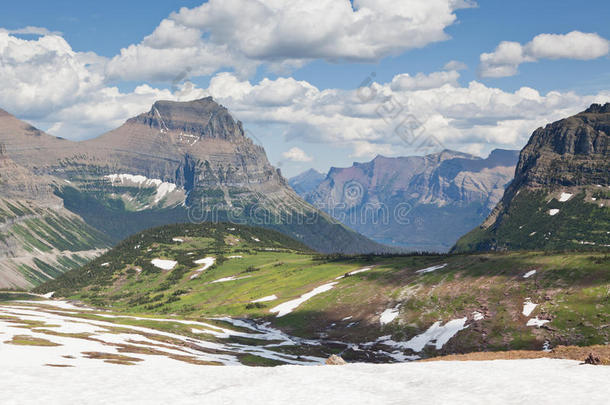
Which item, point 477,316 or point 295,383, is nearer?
point 295,383

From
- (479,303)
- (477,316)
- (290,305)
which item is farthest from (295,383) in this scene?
(290,305)

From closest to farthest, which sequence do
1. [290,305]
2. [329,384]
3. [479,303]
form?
1. [329,384]
2. [479,303]
3. [290,305]

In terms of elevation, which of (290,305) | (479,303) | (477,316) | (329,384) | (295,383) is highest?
(329,384)

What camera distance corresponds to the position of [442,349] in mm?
124625

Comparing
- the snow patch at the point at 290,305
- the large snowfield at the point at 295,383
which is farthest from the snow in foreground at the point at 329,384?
the snow patch at the point at 290,305

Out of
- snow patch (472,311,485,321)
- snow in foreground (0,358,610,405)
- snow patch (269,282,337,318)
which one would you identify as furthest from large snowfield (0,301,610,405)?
snow patch (269,282,337,318)

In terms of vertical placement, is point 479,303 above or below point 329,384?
below

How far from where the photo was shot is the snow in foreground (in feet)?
141

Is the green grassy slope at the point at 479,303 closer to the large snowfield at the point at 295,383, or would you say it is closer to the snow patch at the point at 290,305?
the snow patch at the point at 290,305

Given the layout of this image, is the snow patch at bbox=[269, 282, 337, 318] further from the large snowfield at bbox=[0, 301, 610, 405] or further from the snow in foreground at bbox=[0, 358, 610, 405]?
the snow in foreground at bbox=[0, 358, 610, 405]

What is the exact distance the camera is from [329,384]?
49875 millimetres

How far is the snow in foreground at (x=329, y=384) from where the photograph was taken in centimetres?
4284

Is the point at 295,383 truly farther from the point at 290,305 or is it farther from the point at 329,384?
the point at 290,305

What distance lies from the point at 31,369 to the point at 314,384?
107ft
